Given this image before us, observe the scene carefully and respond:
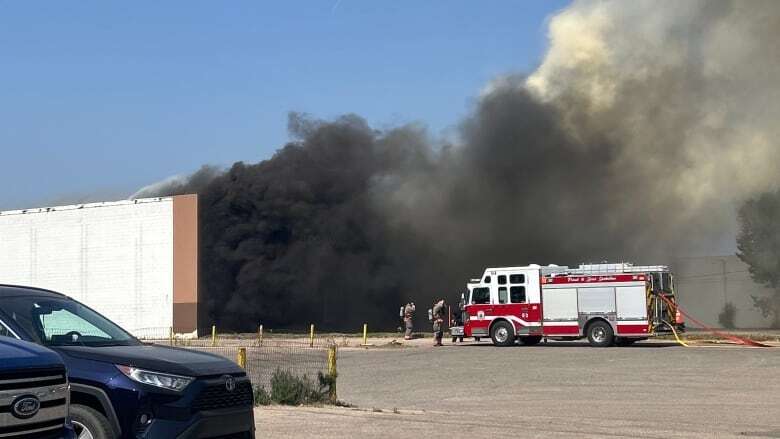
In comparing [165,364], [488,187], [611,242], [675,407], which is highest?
[488,187]

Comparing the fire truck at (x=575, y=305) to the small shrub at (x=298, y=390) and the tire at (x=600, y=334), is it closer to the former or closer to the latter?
the tire at (x=600, y=334)

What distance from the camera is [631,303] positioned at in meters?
28.7

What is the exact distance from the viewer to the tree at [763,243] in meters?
55.9

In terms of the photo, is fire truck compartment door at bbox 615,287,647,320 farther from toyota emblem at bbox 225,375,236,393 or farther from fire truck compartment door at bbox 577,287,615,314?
toyota emblem at bbox 225,375,236,393

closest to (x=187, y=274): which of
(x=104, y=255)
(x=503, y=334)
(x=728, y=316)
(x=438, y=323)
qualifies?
(x=104, y=255)

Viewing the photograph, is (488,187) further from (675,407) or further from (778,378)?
(675,407)

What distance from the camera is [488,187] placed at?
59.1 meters

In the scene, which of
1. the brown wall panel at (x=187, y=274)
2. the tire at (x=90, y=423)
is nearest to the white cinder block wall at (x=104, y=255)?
the brown wall panel at (x=187, y=274)

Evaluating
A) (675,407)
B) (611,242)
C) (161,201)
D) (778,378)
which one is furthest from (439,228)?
(675,407)

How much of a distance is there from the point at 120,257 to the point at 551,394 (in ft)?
131

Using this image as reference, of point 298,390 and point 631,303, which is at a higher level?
point 631,303

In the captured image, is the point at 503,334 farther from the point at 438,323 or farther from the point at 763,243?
the point at 763,243

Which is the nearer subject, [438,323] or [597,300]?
[597,300]

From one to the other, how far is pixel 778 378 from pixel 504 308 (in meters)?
12.9
